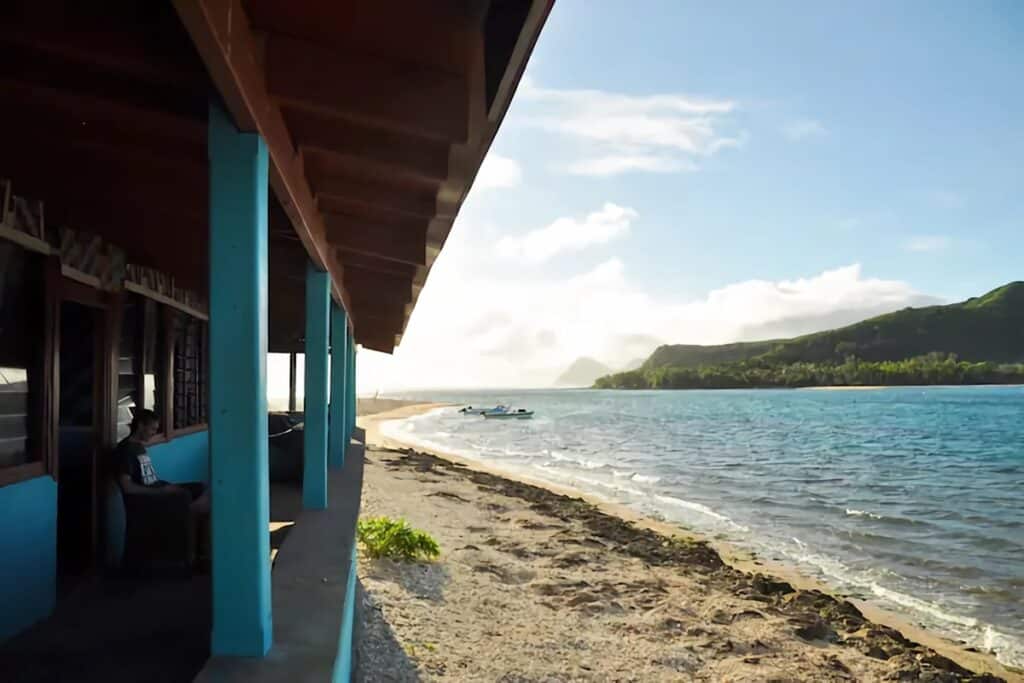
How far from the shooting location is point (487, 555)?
8578mm

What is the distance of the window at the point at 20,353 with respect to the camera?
12.3 feet

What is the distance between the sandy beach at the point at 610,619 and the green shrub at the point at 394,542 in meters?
0.15

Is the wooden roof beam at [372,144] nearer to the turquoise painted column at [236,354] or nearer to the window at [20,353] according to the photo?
the turquoise painted column at [236,354]

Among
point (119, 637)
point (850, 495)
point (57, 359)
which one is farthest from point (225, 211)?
point (850, 495)

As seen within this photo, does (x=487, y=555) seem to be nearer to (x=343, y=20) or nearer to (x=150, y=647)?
(x=150, y=647)

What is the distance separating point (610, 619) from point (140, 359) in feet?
14.2

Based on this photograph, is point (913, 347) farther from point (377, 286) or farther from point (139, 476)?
point (139, 476)

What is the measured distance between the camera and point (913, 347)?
129m

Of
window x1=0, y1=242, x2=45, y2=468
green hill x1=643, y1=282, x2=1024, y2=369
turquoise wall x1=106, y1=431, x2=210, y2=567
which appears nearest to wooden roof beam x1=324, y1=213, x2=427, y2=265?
turquoise wall x1=106, y1=431, x2=210, y2=567

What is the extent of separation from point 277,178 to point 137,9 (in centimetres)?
85

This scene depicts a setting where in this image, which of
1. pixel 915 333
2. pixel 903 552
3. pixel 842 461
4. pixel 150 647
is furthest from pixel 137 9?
pixel 915 333

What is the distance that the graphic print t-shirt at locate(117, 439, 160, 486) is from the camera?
4.66 m

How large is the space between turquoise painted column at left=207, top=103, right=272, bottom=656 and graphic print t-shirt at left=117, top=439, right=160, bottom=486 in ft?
8.19

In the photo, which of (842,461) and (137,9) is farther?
(842,461)
